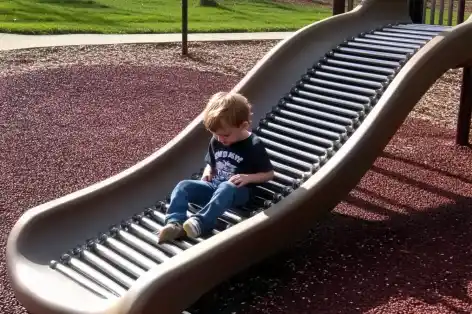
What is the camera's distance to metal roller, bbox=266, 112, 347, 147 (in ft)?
18.3

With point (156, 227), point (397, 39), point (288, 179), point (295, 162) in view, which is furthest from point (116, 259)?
point (397, 39)

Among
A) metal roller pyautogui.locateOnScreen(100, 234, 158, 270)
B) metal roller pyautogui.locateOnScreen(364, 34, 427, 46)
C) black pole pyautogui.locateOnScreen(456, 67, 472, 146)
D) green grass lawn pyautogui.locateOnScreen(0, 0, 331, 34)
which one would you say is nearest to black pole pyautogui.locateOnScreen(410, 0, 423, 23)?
black pole pyautogui.locateOnScreen(456, 67, 472, 146)

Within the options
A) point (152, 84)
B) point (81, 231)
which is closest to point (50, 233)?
point (81, 231)

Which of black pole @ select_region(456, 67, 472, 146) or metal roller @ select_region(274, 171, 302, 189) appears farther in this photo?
black pole @ select_region(456, 67, 472, 146)

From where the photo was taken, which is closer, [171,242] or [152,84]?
[171,242]

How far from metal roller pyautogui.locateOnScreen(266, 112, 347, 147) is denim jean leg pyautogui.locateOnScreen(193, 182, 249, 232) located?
110cm

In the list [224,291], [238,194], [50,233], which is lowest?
[224,291]

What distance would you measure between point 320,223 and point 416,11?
11.3 feet

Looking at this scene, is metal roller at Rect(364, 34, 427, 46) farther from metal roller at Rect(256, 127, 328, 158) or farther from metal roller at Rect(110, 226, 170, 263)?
metal roller at Rect(110, 226, 170, 263)

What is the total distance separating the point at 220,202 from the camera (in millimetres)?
4641

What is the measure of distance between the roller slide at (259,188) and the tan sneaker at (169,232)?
0.05 meters

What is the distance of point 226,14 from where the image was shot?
22219mm

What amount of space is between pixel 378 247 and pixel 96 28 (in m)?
13.1

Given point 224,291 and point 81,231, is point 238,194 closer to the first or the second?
point 224,291
